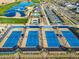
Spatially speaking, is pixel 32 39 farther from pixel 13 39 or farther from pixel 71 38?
pixel 71 38

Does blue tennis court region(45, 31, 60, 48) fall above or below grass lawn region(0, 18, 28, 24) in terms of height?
above

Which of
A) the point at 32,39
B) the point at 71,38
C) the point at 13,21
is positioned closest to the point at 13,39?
the point at 32,39

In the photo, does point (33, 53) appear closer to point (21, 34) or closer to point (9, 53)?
point (9, 53)

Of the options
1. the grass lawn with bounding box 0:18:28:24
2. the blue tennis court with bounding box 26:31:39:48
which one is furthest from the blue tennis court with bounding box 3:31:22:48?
the grass lawn with bounding box 0:18:28:24

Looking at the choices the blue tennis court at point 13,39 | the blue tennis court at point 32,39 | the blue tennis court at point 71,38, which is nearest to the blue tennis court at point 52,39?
the blue tennis court at point 32,39

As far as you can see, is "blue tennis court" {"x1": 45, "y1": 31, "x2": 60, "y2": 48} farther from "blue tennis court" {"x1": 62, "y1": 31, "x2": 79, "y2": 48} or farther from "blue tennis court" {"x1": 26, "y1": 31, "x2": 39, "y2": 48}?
"blue tennis court" {"x1": 62, "y1": 31, "x2": 79, "y2": 48}

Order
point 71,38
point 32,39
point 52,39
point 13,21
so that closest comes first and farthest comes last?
point 32,39
point 52,39
point 71,38
point 13,21
